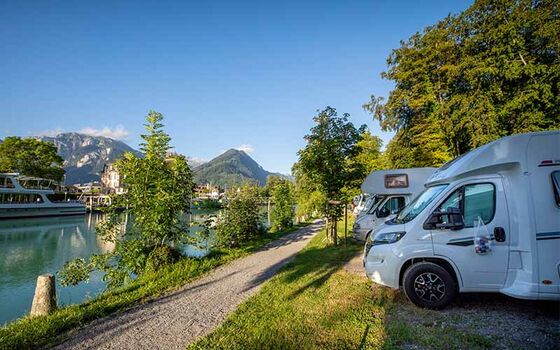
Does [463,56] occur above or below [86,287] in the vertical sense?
above

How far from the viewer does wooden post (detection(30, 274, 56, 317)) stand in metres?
5.56

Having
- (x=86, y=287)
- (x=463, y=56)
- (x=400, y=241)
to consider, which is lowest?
(x=86, y=287)

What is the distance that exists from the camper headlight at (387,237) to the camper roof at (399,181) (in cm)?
677

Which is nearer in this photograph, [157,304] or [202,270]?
[157,304]

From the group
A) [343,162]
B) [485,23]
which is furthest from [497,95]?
[343,162]

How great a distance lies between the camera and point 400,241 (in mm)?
5266

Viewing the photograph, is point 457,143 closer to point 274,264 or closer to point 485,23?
point 485,23

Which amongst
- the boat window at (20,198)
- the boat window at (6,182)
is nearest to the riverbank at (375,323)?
the boat window at (20,198)

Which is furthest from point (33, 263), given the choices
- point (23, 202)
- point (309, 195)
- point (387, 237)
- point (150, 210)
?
point (23, 202)

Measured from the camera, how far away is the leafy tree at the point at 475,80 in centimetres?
1788

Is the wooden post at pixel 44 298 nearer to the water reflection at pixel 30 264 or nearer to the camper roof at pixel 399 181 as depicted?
the water reflection at pixel 30 264

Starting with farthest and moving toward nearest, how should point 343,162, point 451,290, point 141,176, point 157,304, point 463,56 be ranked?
point 463,56 → point 343,162 → point 141,176 → point 157,304 → point 451,290

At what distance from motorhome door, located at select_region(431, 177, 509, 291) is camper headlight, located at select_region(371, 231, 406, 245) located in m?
0.58

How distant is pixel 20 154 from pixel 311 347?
68632 millimetres
